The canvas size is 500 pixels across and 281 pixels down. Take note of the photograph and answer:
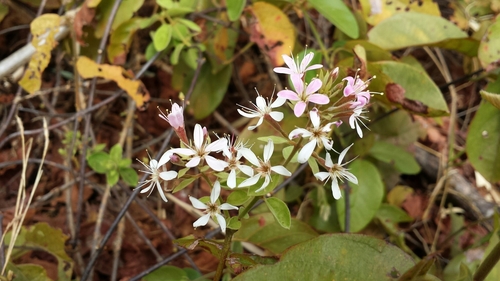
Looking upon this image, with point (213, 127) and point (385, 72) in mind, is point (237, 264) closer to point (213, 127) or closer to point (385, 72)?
point (385, 72)

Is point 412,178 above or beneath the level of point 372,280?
beneath

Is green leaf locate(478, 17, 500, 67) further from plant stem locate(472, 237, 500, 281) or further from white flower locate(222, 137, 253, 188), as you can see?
white flower locate(222, 137, 253, 188)

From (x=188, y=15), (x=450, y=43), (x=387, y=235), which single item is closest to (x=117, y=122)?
(x=188, y=15)

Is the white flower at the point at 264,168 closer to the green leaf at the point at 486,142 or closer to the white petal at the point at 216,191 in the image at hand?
the white petal at the point at 216,191

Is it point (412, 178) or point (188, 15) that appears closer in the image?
point (188, 15)

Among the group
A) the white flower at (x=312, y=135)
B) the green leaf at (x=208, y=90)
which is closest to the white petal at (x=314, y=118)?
the white flower at (x=312, y=135)

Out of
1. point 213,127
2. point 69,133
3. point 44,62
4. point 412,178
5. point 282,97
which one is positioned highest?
point 282,97
